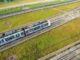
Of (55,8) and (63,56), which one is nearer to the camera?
(63,56)

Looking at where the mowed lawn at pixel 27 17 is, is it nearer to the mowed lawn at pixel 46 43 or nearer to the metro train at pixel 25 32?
the metro train at pixel 25 32

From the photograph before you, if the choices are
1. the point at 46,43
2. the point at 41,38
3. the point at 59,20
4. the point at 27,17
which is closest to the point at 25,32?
the point at 41,38

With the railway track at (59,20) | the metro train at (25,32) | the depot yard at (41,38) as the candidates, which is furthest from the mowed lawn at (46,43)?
the metro train at (25,32)

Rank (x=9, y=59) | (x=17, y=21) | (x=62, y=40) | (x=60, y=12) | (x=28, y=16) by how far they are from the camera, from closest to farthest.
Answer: (x=9, y=59), (x=62, y=40), (x=17, y=21), (x=28, y=16), (x=60, y=12)

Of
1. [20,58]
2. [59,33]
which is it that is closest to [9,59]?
[20,58]

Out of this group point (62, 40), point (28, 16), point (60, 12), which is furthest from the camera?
point (60, 12)

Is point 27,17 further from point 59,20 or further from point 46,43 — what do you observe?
point 46,43

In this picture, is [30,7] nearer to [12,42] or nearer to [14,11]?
[14,11]

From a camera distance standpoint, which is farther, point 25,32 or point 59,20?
point 59,20
